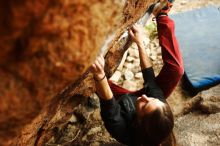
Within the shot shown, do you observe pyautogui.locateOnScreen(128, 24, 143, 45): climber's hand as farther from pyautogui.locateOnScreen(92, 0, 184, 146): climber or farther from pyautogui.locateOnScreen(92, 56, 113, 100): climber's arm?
pyautogui.locateOnScreen(92, 56, 113, 100): climber's arm

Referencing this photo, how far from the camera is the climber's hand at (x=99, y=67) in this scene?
8.75ft

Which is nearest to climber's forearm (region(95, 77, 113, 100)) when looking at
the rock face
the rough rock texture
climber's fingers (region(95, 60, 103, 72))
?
climber's fingers (region(95, 60, 103, 72))

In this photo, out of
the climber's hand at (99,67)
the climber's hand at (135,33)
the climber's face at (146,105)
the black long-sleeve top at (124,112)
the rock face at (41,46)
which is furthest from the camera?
the climber's hand at (135,33)

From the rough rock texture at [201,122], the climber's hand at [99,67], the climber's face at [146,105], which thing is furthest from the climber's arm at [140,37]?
the rough rock texture at [201,122]

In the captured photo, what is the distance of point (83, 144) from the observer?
196 inches

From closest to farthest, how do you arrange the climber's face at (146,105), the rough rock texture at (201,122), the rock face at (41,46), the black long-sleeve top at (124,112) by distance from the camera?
1. the rock face at (41,46)
2. the climber's face at (146,105)
3. the black long-sleeve top at (124,112)
4. the rough rock texture at (201,122)

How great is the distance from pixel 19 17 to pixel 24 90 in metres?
0.43

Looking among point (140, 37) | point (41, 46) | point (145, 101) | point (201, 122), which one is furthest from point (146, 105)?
point (201, 122)

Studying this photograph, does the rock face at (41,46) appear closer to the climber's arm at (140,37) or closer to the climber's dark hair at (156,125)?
the climber's dark hair at (156,125)

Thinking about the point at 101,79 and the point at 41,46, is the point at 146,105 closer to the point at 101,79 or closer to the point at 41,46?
the point at 101,79

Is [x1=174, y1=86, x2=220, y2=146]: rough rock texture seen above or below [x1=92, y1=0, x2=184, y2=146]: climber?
below

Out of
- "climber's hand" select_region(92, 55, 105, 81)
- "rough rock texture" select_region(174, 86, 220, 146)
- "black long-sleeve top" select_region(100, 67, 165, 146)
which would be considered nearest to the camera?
"climber's hand" select_region(92, 55, 105, 81)

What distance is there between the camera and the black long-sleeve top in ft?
10.5

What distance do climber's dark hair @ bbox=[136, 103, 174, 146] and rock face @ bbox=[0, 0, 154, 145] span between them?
58.3 inches
